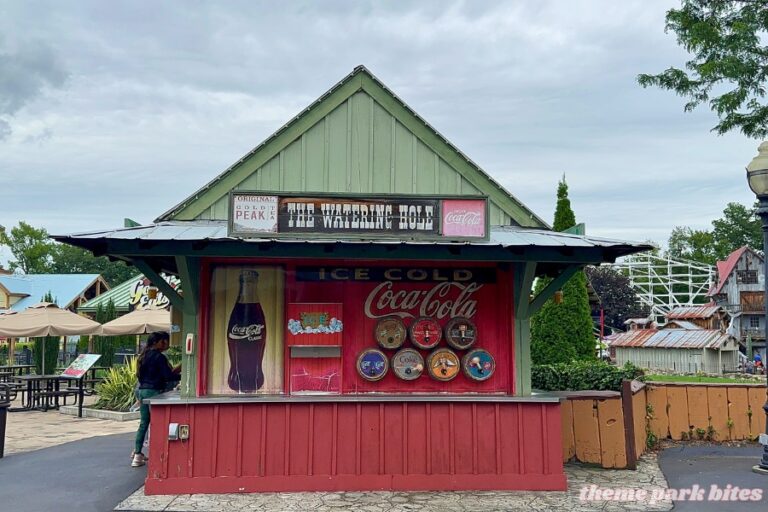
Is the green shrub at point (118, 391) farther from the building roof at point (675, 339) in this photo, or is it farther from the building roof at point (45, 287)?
the building roof at point (675, 339)

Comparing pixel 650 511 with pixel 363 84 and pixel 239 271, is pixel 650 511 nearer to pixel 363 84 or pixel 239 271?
pixel 239 271

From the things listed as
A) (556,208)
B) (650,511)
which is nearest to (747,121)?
(556,208)

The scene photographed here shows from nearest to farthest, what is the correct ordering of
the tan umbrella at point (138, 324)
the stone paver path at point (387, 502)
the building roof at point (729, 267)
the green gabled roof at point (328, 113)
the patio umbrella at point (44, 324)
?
the stone paver path at point (387, 502) < the green gabled roof at point (328, 113) < the patio umbrella at point (44, 324) < the tan umbrella at point (138, 324) < the building roof at point (729, 267)

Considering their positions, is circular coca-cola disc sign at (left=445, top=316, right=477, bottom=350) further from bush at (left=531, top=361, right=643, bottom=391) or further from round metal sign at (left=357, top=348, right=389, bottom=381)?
bush at (left=531, top=361, right=643, bottom=391)

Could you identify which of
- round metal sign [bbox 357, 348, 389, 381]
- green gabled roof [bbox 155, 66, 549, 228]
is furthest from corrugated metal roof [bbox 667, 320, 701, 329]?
round metal sign [bbox 357, 348, 389, 381]

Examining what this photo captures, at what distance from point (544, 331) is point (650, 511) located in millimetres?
9961

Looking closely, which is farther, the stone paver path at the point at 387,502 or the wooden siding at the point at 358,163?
the wooden siding at the point at 358,163

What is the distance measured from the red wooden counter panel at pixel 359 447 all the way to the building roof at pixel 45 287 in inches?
1605

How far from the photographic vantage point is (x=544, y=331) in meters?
16.5

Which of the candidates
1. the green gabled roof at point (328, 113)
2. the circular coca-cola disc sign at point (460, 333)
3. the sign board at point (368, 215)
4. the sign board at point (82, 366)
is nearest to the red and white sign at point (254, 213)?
the sign board at point (368, 215)

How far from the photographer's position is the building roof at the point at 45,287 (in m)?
44.8

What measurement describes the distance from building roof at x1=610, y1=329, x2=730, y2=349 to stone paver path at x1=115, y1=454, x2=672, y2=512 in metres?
34.1

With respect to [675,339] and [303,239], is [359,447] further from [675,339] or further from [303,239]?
[675,339]

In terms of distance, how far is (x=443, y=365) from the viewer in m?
8.03
